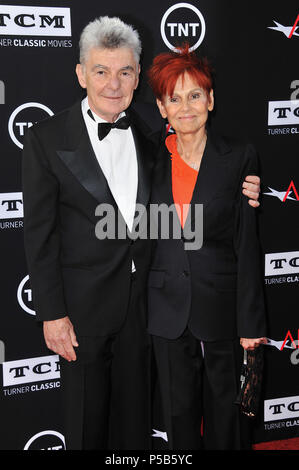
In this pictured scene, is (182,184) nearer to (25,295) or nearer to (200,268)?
(200,268)

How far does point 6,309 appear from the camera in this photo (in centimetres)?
304

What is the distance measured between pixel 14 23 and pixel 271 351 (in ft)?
8.25

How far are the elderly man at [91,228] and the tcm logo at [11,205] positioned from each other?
22.1 inches

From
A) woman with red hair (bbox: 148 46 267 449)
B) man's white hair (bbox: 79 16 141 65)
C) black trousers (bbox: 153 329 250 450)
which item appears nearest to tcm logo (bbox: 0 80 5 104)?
man's white hair (bbox: 79 16 141 65)

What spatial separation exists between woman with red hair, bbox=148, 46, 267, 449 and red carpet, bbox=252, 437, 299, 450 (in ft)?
3.38

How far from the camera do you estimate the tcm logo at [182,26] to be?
2936 mm

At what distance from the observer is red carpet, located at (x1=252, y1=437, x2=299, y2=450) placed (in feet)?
11.5

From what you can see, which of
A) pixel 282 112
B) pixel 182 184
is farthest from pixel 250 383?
pixel 282 112

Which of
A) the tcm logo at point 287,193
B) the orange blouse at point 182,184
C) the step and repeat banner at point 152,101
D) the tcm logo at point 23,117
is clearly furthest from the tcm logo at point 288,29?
the tcm logo at point 23,117

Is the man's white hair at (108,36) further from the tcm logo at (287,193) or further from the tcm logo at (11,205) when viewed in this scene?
the tcm logo at (287,193)

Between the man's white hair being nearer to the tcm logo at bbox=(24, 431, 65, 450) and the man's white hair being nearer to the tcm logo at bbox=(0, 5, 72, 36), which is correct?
the tcm logo at bbox=(0, 5, 72, 36)

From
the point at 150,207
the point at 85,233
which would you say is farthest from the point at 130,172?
the point at 85,233

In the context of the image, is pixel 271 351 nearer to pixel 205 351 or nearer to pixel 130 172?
pixel 205 351
